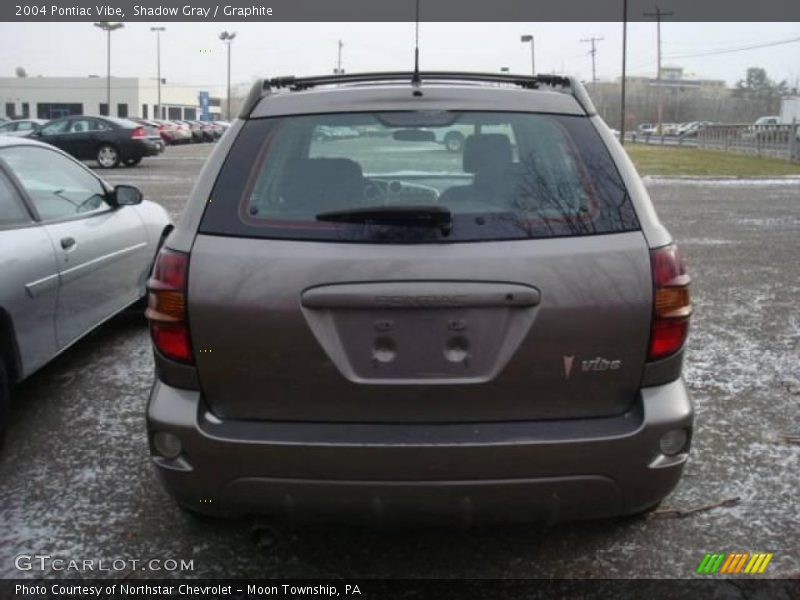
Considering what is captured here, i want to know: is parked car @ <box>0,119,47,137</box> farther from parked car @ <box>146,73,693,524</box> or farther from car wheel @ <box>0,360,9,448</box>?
parked car @ <box>146,73,693,524</box>

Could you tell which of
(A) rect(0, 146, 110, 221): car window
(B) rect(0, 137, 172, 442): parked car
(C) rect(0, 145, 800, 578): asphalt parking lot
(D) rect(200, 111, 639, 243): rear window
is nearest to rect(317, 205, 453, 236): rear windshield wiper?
(D) rect(200, 111, 639, 243): rear window

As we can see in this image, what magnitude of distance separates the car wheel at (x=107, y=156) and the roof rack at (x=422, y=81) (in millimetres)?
21922

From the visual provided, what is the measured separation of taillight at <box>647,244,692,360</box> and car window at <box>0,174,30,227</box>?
10.4ft

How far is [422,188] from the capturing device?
9.42 feet

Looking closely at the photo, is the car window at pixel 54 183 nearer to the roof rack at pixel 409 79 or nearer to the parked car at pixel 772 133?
the roof rack at pixel 409 79

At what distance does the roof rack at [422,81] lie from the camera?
2838 millimetres

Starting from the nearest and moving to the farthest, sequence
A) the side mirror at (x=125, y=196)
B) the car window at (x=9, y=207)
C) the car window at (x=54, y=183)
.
→ the car window at (x=9, y=207)
the car window at (x=54, y=183)
the side mirror at (x=125, y=196)

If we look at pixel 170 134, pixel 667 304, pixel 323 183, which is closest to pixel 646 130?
pixel 170 134

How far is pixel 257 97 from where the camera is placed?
2.87 meters

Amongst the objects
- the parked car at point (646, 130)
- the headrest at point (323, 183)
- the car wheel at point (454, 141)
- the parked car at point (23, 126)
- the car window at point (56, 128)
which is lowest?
the headrest at point (323, 183)

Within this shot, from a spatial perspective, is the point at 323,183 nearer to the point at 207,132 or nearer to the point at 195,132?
the point at 195,132

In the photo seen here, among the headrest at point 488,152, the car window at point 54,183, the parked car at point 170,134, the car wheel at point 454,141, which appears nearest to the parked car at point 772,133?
the parked car at point 170,134

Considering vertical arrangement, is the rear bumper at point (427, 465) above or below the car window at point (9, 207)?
below

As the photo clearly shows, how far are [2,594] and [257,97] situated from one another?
1.91 meters
